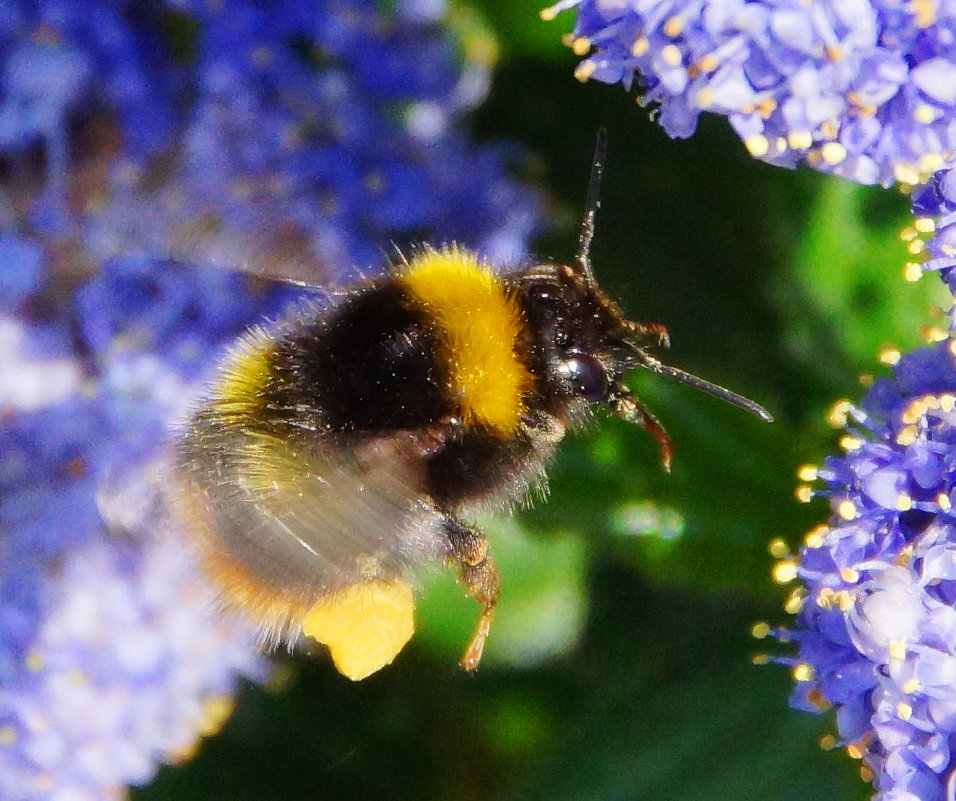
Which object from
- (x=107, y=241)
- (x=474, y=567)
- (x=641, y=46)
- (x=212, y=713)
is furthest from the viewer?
(x=212, y=713)

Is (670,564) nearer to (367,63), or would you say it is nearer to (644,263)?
→ (644,263)

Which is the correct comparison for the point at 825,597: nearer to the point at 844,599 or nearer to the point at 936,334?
the point at 844,599

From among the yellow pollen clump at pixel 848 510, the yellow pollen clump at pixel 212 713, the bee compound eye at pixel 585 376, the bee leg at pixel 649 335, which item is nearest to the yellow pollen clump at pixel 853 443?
the yellow pollen clump at pixel 848 510

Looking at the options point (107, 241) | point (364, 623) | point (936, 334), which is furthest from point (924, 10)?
point (107, 241)

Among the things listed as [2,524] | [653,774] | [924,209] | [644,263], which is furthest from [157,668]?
[924,209]

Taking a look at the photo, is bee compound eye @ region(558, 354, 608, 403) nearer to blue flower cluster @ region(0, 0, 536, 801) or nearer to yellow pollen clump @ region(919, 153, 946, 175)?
→ yellow pollen clump @ region(919, 153, 946, 175)

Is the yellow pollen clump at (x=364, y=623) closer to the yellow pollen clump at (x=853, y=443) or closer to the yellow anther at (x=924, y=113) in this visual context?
→ the yellow pollen clump at (x=853, y=443)

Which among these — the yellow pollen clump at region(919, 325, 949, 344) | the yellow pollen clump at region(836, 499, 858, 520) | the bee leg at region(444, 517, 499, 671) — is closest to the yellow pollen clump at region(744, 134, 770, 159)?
the yellow pollen clump at region(919, 325, 949, 344)
